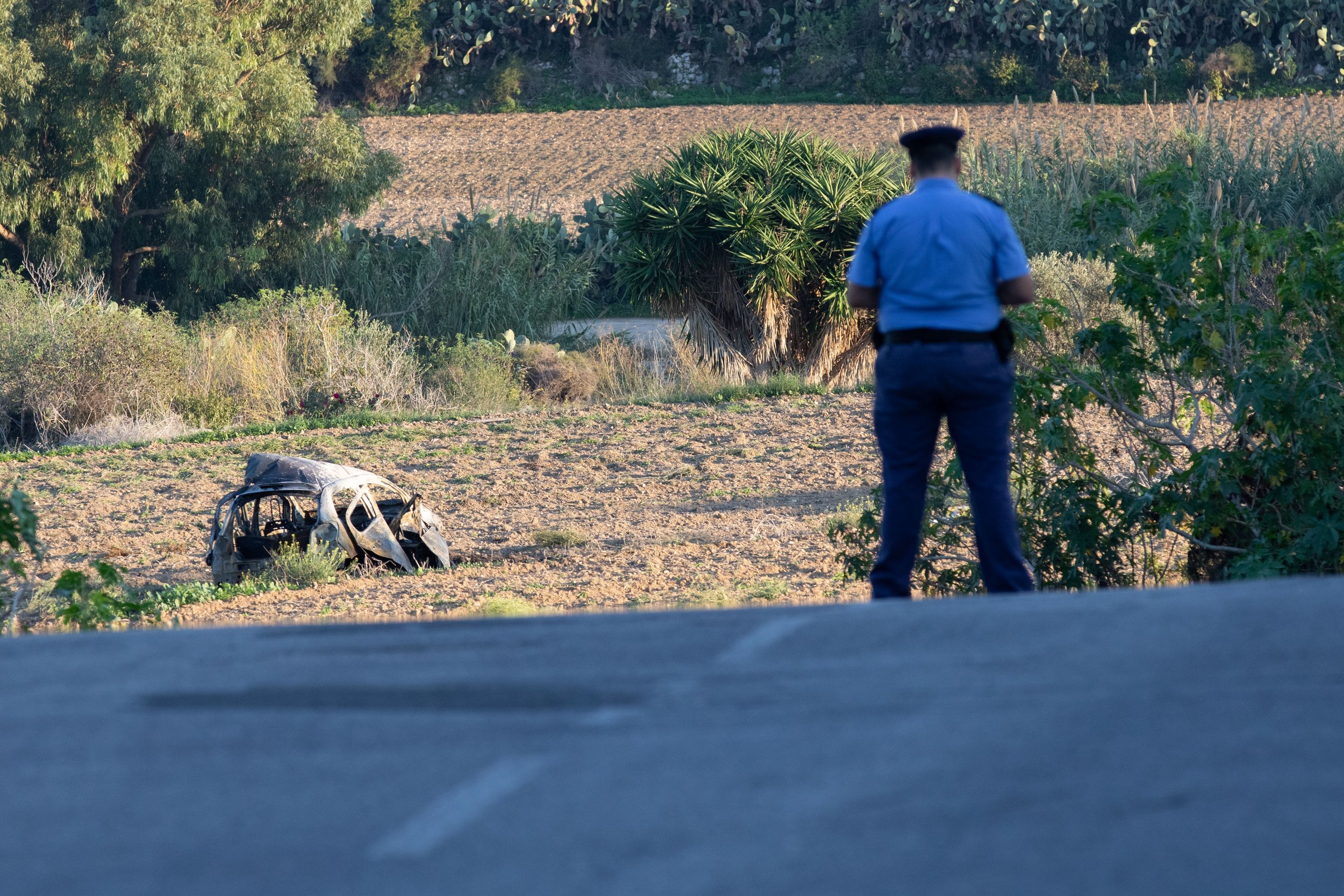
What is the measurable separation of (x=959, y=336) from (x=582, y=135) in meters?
49.9

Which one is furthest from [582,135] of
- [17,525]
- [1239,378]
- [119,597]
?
[17,525]

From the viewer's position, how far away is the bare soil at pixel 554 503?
980 cm

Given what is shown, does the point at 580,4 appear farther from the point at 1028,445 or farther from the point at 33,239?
the point at 1028,445

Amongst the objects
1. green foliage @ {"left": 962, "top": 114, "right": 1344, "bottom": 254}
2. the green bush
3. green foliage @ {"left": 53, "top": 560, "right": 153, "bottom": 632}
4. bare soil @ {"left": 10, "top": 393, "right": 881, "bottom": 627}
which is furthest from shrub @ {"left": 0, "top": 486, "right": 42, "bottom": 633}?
green foliage @ {"left": 962, "top": 114, "right": 1344, "bottom": 254}

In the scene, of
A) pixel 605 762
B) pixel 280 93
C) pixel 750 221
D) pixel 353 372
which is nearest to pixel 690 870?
pixel 605 762

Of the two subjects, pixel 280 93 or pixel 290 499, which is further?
pixel 280 93

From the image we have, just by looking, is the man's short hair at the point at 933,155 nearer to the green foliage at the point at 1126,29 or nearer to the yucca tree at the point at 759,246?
the yucca tree at the point at 759,246

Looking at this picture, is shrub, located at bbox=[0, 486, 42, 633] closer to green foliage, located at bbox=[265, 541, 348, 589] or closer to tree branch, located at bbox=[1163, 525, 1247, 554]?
green foliage, located at bbox=[265, 541, 348, 589]

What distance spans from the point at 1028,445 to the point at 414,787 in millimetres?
5264

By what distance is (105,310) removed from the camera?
748 inches

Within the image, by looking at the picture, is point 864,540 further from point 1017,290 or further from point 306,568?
point 306,568

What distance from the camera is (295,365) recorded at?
65.2 feet

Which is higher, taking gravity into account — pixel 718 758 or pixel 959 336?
pixel 959 336

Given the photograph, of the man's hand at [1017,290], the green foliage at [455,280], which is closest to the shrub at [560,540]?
the man's hand at [1017,290]
